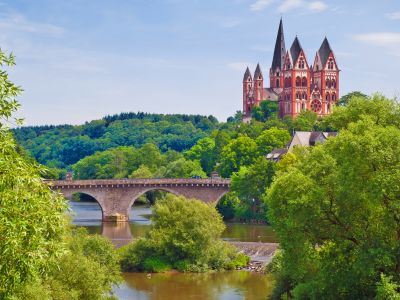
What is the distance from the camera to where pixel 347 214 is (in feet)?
103

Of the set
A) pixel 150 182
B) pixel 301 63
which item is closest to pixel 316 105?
pixel 301 63

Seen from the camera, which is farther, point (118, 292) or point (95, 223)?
point (95, 223)

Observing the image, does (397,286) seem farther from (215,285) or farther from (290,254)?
(215,285)

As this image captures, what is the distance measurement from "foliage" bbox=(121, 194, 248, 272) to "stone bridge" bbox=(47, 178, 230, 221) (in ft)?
111

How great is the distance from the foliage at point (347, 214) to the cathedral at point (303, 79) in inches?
4264

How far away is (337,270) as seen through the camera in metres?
31.4

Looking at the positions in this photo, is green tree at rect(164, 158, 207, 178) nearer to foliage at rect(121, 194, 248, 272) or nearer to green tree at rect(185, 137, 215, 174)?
green tree at rect(185, 137, 215, 174)

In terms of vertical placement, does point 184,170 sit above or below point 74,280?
above

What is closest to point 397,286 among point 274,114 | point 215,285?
point 215,285

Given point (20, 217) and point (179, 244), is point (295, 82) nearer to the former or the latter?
point (179, 244)

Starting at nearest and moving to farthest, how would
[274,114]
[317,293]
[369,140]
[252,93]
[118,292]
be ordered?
[369,140], [317,293], [118,292], [274,114], [252,93]

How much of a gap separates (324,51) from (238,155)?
47492 mm

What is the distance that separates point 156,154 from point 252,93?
2440 centimetres

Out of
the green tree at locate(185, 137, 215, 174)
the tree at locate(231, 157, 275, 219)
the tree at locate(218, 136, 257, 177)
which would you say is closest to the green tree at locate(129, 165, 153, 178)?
the green tree at locate(185, 137, 215, 174)
